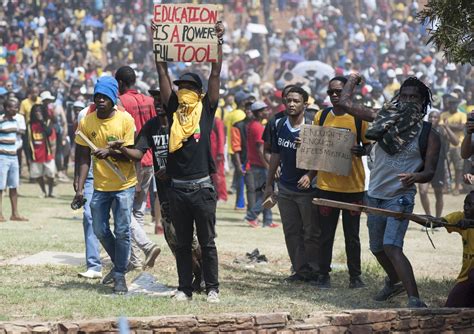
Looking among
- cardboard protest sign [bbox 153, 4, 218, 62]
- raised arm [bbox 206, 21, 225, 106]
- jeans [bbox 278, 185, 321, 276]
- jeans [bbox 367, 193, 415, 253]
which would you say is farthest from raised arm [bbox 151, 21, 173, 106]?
jeans [bbox 278, 185, 321, 276]

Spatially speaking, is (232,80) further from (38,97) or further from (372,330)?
(372,330)

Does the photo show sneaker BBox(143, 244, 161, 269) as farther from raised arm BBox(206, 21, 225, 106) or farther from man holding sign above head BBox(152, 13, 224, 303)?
raised arm BBox(206, 21, 225, 106)

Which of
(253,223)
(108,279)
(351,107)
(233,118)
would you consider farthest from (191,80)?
(233,118)

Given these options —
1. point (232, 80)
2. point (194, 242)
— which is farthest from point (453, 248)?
point (232, 80)

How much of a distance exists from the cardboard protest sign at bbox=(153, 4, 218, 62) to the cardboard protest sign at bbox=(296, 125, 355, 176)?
65.1 inches

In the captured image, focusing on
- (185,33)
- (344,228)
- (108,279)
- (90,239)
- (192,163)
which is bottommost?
(108,279)

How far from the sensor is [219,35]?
922 cm

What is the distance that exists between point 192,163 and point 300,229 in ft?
7.69

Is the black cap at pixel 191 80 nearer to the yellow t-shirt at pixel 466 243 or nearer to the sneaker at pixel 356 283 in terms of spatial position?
the yellow t-shirt at pixel 466 243

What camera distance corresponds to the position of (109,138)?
9820 mm

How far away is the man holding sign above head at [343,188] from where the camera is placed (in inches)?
407

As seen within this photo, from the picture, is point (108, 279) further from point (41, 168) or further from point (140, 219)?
point (41, 168)

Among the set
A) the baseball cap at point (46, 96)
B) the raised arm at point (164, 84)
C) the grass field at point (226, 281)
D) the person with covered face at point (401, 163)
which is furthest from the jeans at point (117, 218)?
the baseball cap at point (46, 96)

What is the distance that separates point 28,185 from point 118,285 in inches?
566
